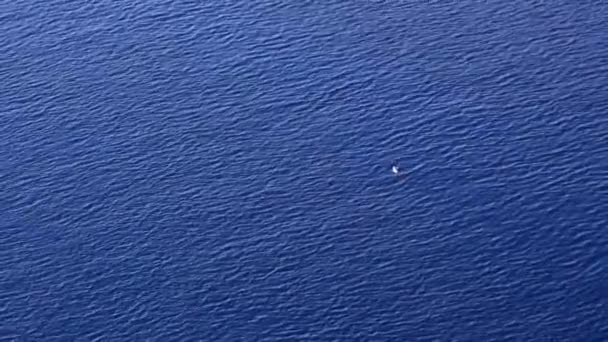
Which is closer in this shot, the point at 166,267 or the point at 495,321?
the point at 495,321

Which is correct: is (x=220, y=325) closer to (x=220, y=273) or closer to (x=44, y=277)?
(x=220, y=273)

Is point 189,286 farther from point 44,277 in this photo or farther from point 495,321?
point 495,321

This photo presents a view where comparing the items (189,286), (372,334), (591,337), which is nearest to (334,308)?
(372,334)

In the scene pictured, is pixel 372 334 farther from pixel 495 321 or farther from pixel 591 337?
pixel 591 337

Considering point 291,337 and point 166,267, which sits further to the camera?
point 166,267

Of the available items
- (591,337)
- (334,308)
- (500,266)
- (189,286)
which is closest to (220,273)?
(189,286)

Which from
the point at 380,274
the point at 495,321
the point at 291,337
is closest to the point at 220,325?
the point at 291,337

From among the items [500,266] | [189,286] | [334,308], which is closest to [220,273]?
[189,286]
